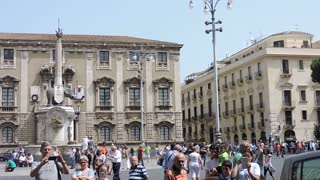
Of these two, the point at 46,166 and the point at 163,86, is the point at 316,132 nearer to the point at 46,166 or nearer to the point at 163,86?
the point at 163,86

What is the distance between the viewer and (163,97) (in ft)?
179

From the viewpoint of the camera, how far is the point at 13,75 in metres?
51.4

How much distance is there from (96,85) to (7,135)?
9.78m

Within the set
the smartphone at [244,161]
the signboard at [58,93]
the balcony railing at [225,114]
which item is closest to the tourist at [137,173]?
the smartphone at [244,161]

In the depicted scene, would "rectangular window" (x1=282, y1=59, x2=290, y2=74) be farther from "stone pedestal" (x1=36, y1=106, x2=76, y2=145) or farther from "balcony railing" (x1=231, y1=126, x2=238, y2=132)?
"stone pedestal" (x1=36, y1=106, x2=76, y2=145)

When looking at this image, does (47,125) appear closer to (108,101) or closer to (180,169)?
(108,101)

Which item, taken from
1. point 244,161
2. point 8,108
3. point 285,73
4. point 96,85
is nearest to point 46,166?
point 244,161

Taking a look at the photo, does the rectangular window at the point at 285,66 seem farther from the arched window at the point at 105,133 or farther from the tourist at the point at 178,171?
the tourist at the point at 178,171

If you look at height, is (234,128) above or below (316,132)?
above

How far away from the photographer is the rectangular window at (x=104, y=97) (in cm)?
5306

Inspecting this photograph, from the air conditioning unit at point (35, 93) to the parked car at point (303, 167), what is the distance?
148 feet

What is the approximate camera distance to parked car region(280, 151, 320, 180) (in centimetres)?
551

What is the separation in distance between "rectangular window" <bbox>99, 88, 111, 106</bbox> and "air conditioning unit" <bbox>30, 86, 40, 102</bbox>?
20.0 feet

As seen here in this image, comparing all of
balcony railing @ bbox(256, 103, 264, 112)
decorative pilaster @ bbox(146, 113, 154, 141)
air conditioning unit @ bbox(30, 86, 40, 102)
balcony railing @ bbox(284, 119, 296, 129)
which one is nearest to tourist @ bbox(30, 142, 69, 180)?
air conditioning unit @ bbox(30, 86, 40, 102)
